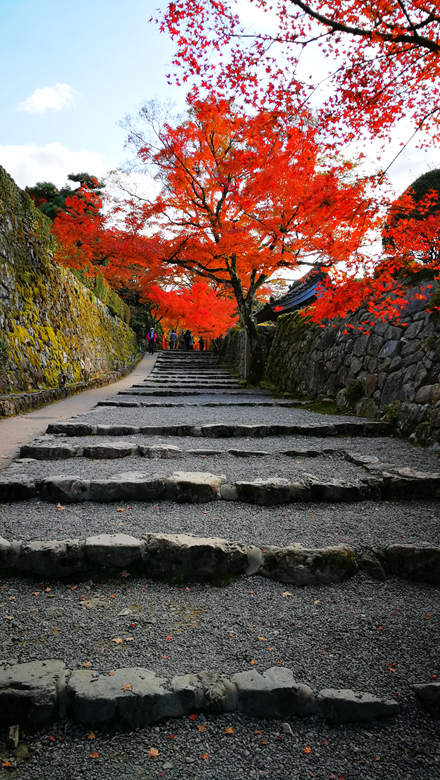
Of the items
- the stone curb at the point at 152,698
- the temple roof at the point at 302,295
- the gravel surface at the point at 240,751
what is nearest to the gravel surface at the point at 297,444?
the stone curb at the point at 152,698

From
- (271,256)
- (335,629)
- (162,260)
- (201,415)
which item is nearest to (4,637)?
(335,629)

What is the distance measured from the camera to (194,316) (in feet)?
83.3

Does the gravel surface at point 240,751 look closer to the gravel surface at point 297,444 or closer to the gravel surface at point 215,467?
the gravel surface at point 215,467

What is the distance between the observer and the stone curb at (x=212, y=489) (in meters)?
3.54

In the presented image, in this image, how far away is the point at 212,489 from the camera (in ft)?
11.8

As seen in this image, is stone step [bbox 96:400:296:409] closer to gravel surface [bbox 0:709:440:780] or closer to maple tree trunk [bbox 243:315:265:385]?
maple tree trunk [bbox 243:315:265:385]

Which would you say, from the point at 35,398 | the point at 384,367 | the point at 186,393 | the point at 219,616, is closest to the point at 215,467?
the point at 219,616

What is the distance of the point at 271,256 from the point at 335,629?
10.1 m

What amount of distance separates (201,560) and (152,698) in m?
0.95

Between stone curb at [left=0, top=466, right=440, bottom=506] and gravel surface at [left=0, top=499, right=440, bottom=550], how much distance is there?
0.27 ft

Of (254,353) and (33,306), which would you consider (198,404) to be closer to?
(33,306)

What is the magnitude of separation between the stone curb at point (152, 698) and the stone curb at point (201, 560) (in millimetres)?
763

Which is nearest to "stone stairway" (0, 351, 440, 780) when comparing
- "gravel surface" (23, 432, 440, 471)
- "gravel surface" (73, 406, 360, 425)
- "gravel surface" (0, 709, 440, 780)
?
"gravel surface" (0, 709, 440, 780)

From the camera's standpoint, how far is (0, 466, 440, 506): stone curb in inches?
139
